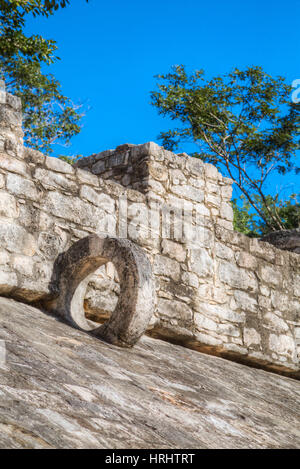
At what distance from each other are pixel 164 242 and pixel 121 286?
1.30 meters

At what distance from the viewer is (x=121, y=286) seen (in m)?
4.43

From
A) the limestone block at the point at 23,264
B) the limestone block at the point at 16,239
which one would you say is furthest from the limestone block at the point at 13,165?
the limestone block at the point at 23,264

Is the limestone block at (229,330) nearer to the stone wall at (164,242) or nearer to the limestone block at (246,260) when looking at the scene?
the stone wall at (164,242)

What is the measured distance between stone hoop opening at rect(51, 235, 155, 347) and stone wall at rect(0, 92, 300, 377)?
0.46 feet

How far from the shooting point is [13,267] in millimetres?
4445

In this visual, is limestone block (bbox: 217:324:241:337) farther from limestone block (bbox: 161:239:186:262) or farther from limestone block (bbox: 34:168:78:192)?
limestone block (bbox: 34:168:78:192)

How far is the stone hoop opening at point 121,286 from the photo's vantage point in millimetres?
4328

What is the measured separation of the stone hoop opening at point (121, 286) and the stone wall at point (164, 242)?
14 cm

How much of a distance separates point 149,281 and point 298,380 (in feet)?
10.1

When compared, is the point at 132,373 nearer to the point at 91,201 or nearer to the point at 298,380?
the point at 91,201

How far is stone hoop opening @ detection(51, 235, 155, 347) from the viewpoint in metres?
4.33

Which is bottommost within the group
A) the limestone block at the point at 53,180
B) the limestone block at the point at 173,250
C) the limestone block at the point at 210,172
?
the limestone block at the point at 173,250

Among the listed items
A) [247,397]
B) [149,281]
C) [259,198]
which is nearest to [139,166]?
[149,281]

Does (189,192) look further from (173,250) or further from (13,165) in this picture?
(13,165)
